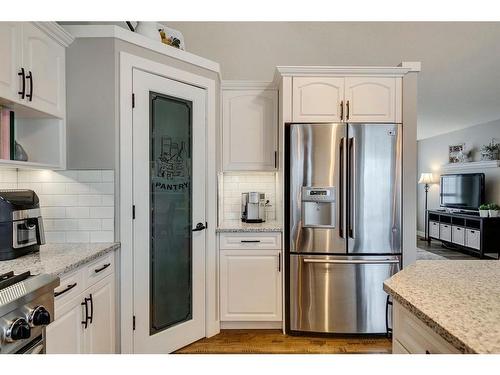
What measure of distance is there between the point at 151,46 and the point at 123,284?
1.66 metres

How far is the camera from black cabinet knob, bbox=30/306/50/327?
1129mm

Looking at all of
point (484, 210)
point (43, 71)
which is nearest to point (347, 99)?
point (43, 71)

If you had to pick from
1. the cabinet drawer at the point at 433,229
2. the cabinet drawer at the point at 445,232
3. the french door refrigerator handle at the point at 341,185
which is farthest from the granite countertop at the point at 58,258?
the cabinet drawer at the point at 433,229

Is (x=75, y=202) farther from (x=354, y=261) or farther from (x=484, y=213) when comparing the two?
(x=484, y=213)

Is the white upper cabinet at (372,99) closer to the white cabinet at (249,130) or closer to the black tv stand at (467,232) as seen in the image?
the white cabinet at (249,130)

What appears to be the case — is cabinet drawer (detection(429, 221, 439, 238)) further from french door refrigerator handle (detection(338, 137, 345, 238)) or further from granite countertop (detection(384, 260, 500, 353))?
granite countertop (detection(384, 260, 500, 353))

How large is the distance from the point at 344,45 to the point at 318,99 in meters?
0.71

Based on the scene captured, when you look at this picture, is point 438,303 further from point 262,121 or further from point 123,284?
point 262,121

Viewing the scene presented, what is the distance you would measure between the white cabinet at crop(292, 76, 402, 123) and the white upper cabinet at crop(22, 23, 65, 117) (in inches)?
68.6

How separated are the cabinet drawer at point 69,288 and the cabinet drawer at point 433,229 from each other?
7241mm

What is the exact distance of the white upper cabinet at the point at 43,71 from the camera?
1725 mm

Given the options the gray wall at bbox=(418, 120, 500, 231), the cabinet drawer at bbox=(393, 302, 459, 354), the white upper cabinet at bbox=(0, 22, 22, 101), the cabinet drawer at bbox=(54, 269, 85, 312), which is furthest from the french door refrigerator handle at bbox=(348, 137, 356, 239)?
the gray wall at bbox=(418, 120, 500, 231)

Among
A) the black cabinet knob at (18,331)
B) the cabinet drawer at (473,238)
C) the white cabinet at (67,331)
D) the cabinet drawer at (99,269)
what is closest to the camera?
the black cabinet knob at (18,331)

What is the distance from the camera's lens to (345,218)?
2.52 meters
